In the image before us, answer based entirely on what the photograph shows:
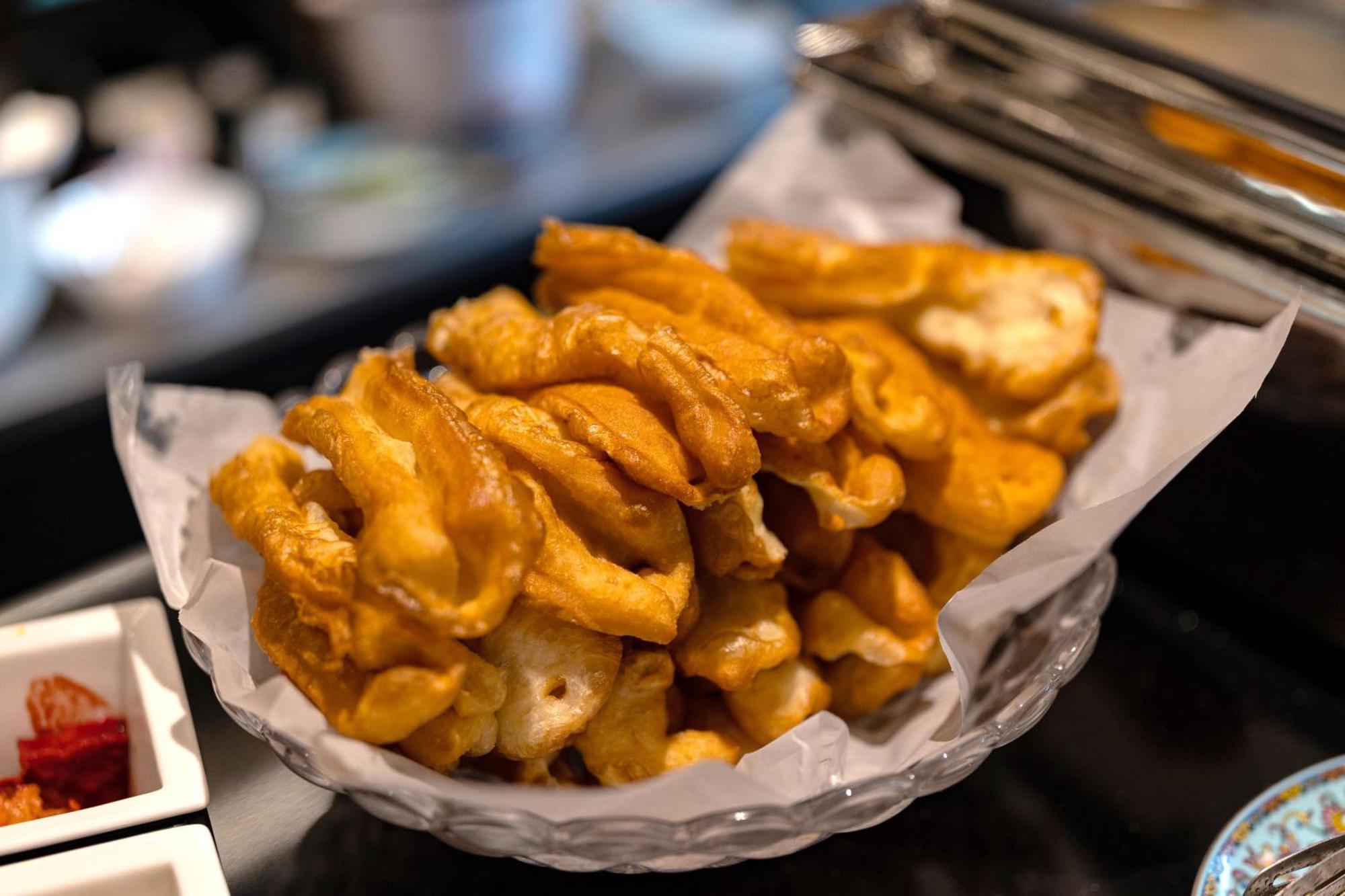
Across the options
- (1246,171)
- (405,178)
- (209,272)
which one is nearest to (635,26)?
(405,178)

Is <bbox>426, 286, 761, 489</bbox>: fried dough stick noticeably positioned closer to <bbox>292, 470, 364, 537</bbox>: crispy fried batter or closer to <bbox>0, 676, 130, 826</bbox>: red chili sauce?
<bbox>292, 470, 364, 537</bbox>: crispy fried batter

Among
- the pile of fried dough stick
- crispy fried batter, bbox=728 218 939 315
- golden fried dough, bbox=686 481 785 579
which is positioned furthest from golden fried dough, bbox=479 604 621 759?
crispy fried batter, bbox=728 218 939 315

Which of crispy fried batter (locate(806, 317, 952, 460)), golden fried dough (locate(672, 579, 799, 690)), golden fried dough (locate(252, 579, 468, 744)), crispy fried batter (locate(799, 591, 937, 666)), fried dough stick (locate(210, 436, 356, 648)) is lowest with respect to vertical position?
crispy fried batter (locate(799, 591, 937, 666))

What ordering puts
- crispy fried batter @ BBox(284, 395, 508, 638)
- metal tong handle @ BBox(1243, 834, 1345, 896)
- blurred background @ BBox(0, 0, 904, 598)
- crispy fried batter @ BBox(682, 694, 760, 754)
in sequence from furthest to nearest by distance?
blurred background @ BBox(0, 0, 904, 598) < crispy fried batter @ BBox(682, 694, 760, 754) < metal tong handle @ BBox(1243, 834, 1345, 896) < crispy fried batter @ BBox(284, 395, 508, 638)

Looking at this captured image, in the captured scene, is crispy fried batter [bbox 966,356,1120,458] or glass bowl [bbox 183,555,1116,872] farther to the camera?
crispy fried batter [bbox 966,356,1120,458]

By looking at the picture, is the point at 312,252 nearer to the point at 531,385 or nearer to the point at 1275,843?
the point at 531,385

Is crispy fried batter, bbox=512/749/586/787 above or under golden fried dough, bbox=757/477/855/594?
under

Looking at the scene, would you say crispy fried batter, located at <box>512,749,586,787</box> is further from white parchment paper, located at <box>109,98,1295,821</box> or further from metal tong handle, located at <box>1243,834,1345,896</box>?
metal tong handle, located at <box>1243,834,1345,896</box>

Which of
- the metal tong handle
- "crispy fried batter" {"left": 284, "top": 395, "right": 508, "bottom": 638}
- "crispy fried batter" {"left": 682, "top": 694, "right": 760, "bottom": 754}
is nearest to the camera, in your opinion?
"crispy fried batter" {"left": 284, "top": 395, "right": 508, "bottom": 638}
